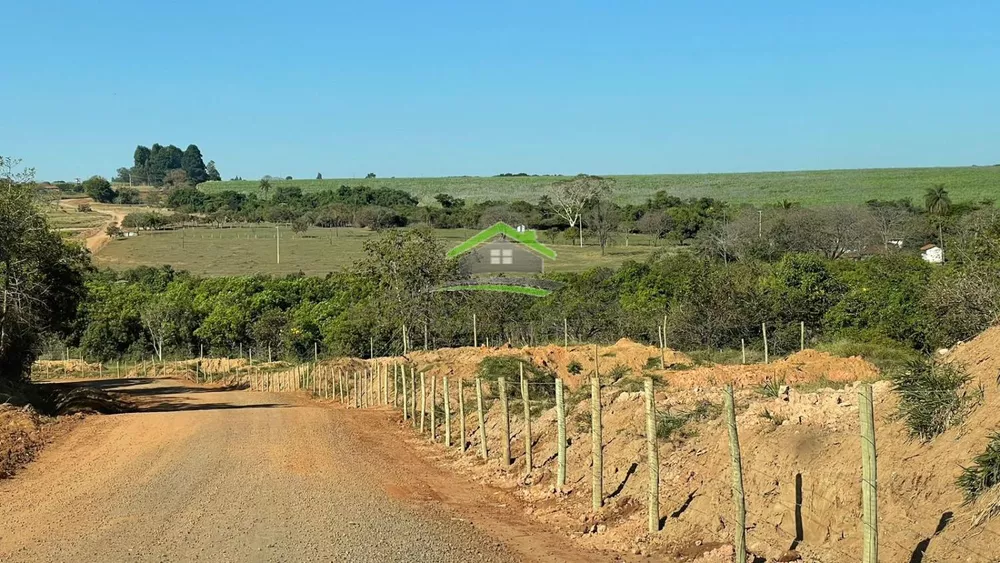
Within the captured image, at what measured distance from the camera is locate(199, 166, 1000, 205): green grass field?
138 m

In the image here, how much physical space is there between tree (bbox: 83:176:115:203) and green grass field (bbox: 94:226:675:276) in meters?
50.3

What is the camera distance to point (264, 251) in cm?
10800

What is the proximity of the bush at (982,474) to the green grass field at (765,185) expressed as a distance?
12311cm

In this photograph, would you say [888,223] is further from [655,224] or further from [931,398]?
[931,398]

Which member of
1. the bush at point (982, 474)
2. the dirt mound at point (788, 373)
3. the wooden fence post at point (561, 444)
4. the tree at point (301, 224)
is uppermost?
the tree at point (301, 224)

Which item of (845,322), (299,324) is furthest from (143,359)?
(845,322)

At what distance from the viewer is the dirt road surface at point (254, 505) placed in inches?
404

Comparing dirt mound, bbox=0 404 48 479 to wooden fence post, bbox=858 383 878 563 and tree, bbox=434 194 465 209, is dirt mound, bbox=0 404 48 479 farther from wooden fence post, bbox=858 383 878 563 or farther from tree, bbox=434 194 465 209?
tree, bbox=434 194 465 209

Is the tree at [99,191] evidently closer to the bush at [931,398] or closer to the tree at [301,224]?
the tree at [301,224]

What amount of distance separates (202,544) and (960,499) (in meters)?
7.47

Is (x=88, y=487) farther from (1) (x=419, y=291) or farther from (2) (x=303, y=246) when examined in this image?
(2) (x=303, y=246)

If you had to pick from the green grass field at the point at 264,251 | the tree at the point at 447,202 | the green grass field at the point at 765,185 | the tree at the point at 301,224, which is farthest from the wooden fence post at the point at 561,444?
the tree at the point at 447,202

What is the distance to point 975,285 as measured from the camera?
86.0ft

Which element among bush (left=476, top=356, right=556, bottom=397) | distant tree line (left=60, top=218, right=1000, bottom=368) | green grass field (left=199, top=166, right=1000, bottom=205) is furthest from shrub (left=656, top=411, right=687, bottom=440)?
green grass field (left=199, top=166, right=1000, bottom=205)
